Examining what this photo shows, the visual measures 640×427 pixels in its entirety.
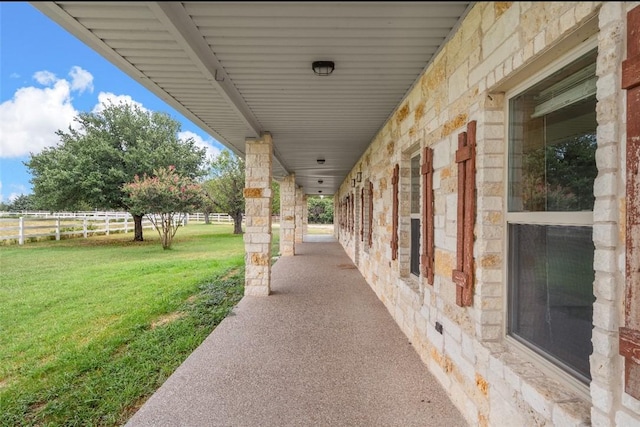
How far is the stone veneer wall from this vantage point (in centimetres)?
126

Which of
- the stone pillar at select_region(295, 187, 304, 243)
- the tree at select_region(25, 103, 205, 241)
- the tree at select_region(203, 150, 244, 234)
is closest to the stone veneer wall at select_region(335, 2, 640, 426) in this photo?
the stone pillar at select_region(295, 187, 304, 243)

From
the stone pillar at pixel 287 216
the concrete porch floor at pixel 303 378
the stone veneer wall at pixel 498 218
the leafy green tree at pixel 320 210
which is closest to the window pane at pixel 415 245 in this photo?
the stone veneer wall at pixel 498 218

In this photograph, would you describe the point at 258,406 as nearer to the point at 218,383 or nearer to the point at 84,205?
the point at 218,383

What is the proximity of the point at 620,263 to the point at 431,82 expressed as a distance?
228 centimetres

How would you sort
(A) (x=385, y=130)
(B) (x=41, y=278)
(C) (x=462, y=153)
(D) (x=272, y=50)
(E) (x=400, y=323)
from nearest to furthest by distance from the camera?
1. (C) (x=462, y=153)
2. (D) (x=272, y=50)
3. (E) (x=400, y=323)
4. (A) (x=385, y=130)
5. (B) (x=41, y=278)

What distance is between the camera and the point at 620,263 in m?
1.23

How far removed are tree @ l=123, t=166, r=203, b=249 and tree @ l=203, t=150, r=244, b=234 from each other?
5568 mm

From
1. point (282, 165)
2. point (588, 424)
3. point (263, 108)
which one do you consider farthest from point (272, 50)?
point (282, 165)

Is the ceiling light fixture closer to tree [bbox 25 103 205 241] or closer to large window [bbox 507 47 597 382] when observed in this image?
large window [bbox 507 47 597 382]

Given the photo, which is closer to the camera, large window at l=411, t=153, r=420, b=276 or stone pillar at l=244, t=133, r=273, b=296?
large window at l=411, t=153, r=420, b=276

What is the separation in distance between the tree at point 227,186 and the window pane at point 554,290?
63.8 ft

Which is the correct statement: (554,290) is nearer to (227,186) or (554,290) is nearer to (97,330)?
(97,330)

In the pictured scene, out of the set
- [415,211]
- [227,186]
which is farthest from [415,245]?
[227,186]

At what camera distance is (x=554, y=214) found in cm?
172
